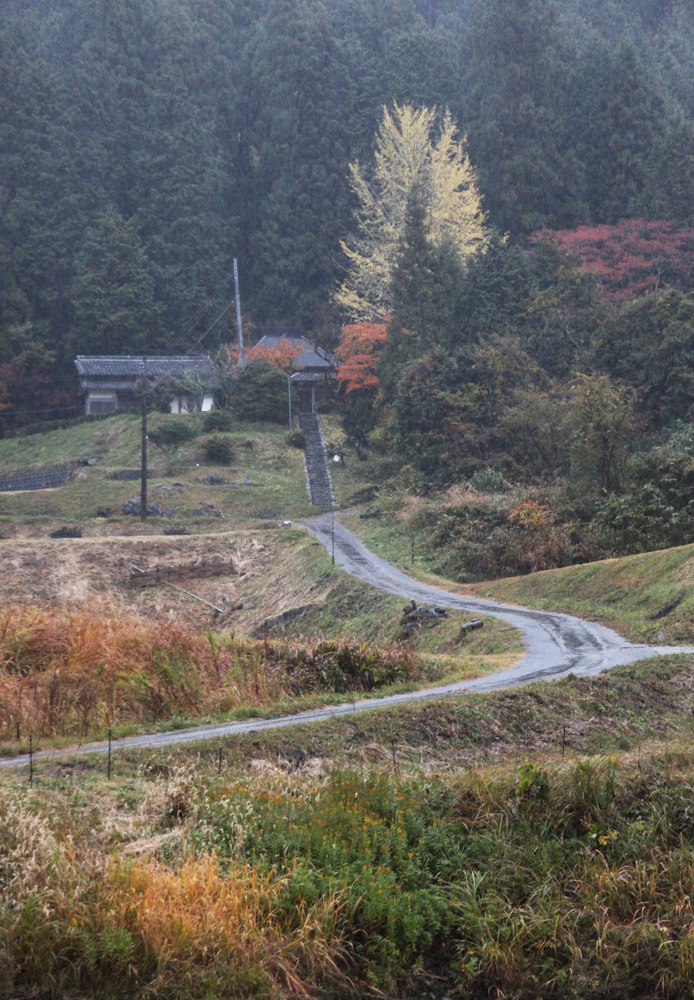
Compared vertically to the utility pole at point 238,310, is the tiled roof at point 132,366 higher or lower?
lower

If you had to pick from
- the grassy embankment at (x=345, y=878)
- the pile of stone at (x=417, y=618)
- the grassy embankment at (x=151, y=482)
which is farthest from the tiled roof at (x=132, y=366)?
the grassy embankment at (x=345, y=878)

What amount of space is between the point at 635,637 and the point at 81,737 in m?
11.8

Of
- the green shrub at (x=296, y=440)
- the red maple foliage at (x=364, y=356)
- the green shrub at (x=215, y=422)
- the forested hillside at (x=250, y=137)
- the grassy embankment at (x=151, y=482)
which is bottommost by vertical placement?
the grassy embankment at (x=151, y=482)

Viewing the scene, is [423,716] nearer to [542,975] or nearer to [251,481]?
[542,975]

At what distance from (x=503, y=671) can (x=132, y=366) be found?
4917 cm

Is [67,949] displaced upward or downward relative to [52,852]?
downward

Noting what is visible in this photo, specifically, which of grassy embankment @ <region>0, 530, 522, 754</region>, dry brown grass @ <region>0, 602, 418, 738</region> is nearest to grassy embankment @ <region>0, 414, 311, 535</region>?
grassy embankment @ <region>0, 530, 522, 754</region>

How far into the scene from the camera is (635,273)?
159 feet

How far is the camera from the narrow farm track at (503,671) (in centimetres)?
1153

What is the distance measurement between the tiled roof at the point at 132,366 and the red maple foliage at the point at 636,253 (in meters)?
22.3

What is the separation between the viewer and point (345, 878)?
8250 mm

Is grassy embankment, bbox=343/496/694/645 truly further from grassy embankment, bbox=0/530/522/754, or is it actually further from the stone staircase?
the stone staircase

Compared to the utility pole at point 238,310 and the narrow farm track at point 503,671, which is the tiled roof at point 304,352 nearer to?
the utility pole at point 238,310

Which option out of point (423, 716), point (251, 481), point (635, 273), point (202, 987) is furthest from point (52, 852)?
point (635, 273)
